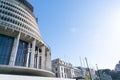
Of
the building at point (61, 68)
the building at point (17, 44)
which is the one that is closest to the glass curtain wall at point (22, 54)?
the building at point (17, 44)

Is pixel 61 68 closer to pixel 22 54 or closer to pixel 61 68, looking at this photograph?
pixel 61 68

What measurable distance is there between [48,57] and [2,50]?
48.4ft

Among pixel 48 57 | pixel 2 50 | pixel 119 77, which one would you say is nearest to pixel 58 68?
pixel 48 57

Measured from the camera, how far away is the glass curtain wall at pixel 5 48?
25938 mm

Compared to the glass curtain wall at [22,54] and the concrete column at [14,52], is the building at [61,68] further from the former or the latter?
the concrete column at [14,52]

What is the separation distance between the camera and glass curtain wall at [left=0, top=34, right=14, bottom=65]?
25.9m

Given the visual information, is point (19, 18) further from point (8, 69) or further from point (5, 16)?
point (8, 69)

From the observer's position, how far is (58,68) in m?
67.1

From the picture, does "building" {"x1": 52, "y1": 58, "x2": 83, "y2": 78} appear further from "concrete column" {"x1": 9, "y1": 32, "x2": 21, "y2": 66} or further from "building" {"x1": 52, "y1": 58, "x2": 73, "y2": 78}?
"concrete column" {"x1": 9, "y1": 32, "x2": 21, "y2": 66}

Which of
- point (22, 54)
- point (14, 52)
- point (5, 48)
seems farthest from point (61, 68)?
point (5, 48)

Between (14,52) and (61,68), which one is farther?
(61,68)

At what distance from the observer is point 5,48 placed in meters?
27.1

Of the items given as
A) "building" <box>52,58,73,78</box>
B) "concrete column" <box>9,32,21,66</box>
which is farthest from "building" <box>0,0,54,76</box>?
"building" <box>52,58,73,78</box>

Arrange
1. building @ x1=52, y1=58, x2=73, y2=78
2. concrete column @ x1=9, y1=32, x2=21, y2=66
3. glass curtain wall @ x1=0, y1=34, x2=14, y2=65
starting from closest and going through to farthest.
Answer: concrete column @ x1=9, y1=32, x2=21, y2=66
glass curtain wall @ x1=0, y1=34, x2=14, y2=65
building @ x1=52, y1=58, x2=73, y2=78
